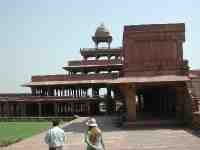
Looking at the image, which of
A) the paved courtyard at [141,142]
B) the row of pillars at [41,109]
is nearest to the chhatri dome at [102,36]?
the row of pillars at [41,109]

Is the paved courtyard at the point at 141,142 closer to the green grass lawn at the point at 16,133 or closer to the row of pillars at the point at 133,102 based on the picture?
the green grass lawn at the point at 16,133

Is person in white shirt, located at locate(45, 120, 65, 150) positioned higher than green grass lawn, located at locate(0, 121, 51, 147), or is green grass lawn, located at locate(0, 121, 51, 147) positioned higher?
person in white shirt, located at locate(45, 120, 65, 150)

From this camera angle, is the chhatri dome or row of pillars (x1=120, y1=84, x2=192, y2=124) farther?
the chhatri dome

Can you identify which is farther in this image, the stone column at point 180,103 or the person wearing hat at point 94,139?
the stone column at point 180,103

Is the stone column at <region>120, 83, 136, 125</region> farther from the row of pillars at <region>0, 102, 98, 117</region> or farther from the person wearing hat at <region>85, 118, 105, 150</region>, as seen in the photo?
the row of pillars at <region>0, 102, 98, 117</region>

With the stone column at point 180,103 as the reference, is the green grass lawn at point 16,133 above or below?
below

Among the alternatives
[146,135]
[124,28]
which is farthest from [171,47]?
[146,135]

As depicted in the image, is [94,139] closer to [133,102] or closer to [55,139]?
[55,139]

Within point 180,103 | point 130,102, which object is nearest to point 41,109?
point 130,102

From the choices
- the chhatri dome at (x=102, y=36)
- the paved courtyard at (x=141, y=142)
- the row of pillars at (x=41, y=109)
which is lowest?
the row of pillars at (x=41, y=109)

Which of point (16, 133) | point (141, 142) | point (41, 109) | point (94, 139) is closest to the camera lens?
point (94, 139)

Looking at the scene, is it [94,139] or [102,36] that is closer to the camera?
[94,139]

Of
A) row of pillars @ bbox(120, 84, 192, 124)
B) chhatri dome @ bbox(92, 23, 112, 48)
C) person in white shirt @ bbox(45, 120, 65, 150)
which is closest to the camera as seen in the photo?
person in white shirt @ bbox(45, 120, 65, 150)

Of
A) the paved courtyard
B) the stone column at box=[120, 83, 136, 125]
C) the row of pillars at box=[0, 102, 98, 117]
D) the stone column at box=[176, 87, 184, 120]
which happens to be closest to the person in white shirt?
the paved courtyard
